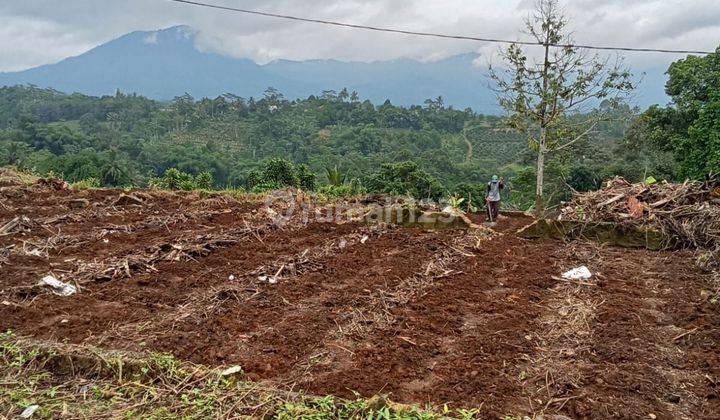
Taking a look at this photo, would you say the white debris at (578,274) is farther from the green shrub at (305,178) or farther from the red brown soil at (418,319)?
the green shrub at (305,178)

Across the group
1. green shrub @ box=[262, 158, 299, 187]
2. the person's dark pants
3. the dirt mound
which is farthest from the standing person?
green shrub @ box=[262, 158, 299, 187]

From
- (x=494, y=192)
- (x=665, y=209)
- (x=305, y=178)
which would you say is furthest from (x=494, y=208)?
(x=305, y=178)

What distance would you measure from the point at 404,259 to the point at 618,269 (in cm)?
274

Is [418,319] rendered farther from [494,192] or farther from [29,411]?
[494,192]

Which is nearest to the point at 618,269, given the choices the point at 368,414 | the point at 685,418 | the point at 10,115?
the point at 685,418

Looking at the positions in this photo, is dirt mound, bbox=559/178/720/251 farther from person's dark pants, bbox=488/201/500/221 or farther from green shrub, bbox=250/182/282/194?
green shrub, bbox=250/182/282/194

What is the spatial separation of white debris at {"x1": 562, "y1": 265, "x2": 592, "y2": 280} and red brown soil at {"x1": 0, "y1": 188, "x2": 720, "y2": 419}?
0.19 m

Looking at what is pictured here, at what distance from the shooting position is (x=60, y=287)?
5.28 meters

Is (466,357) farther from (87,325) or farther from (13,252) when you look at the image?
(13,252)

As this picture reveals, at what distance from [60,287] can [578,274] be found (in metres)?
5.88

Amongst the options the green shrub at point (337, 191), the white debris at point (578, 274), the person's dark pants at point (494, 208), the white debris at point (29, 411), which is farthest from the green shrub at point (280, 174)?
the white debris at point (29, 411)

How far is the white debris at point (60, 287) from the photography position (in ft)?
17.1

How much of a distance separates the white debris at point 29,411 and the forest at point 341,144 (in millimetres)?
10309

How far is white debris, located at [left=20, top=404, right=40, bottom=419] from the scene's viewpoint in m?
3.13
